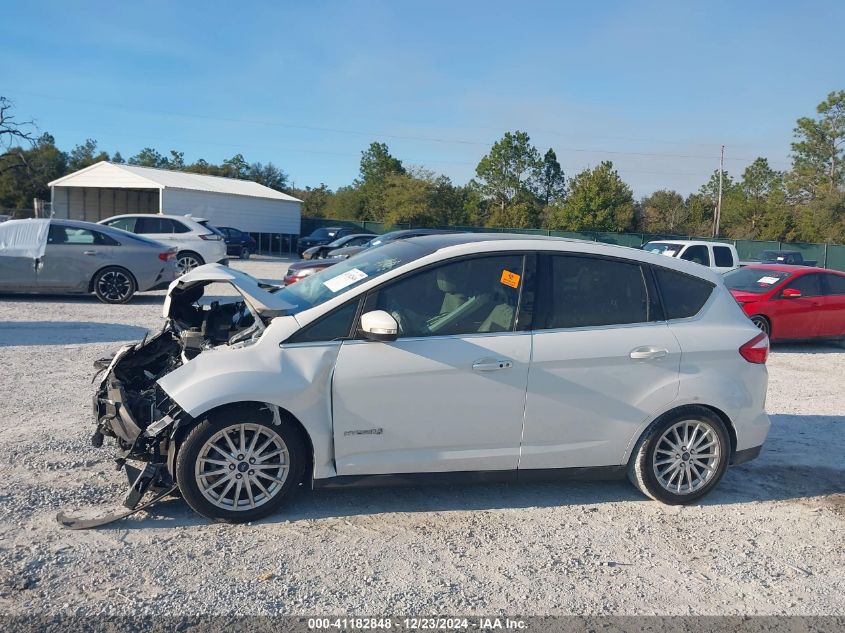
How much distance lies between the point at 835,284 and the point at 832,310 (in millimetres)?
499

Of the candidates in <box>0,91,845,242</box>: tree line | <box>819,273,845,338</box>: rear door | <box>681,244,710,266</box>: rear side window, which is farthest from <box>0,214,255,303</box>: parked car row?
<box>0,91,845,242</box>: tree line

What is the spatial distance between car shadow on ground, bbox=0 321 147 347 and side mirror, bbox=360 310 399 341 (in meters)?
6.45

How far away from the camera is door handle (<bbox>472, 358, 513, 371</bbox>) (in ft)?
14.9

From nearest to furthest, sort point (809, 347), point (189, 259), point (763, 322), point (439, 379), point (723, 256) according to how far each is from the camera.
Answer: point (439, 379)
point (763, 322)
point (809, 347)
point (189, 259)
point (723, 256)

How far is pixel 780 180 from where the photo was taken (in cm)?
6638

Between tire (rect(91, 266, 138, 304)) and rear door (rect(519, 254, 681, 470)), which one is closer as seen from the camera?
rear door (rect(519, 254, 681, 470))

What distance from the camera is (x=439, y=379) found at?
14.8 ft

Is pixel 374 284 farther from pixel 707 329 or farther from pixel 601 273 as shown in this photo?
pixel 707 329

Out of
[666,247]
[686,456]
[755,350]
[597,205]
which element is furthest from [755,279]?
[597,205]

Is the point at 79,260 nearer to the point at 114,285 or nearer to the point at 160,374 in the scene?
the point at 114,285

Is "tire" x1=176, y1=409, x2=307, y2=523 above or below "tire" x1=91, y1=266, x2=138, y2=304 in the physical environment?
below

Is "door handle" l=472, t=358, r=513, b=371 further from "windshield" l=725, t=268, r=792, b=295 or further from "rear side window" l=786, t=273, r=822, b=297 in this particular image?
"rear side window" l=786, t=273, r=822, b=297

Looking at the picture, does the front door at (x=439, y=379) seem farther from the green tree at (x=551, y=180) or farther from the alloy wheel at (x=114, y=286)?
the green tree at (x=551, y=180)

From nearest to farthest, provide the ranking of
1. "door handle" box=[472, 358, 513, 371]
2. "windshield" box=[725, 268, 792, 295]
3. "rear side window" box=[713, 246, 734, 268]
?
1. "door handle" box=[472, 358, 513, 371]
2. "windshield" box=[725, 268, 792, 295]
3. "rear side window" box=[713, 246, 734, 268]
